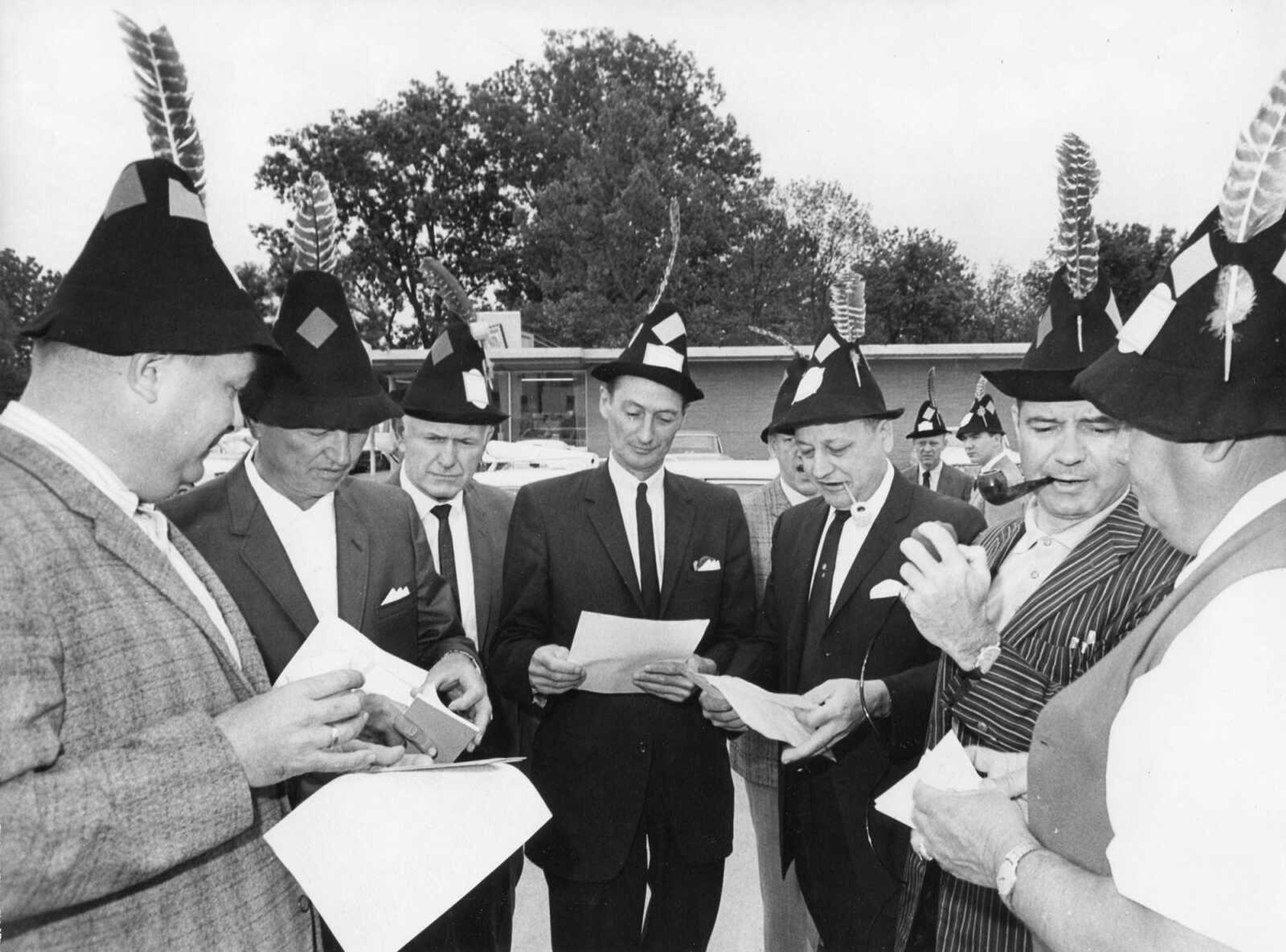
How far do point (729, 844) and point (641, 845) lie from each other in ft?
0.91

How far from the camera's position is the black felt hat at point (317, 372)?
7.80ft

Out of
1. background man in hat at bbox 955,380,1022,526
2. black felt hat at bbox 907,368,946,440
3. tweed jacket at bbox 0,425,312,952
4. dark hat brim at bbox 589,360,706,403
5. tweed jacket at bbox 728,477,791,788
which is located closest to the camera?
tweed jacket at bbox 0,425,312,952

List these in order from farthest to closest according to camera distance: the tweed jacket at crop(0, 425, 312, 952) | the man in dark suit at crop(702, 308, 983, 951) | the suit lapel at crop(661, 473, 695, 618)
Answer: the suit lapel at crop(661, 473, 695, 618)
the man in dark suit at crop(702, 308, 983, 951)
the tweed jacket at crop(0, 425, 312, 952)

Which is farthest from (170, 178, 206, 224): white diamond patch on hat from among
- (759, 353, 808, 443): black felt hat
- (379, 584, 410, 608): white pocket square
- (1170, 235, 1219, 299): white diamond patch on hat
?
(759, 353, 808, 443): black felt hat

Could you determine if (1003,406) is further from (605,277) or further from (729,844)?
(729,844)

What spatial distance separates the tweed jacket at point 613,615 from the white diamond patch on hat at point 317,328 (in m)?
0.82

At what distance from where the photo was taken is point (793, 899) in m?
3.13

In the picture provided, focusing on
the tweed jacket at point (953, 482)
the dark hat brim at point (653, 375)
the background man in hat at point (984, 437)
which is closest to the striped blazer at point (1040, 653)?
the dark hat brim at point (653, 375)

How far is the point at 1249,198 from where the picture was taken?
1301 millimetres

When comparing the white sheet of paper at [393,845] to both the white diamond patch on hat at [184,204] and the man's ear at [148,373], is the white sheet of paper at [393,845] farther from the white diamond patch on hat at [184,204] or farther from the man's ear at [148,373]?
the white diamond patch on hat at [184,204]

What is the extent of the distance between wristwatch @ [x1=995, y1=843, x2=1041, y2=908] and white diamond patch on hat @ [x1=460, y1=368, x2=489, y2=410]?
2631 millimetres

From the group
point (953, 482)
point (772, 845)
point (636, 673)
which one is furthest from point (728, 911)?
point (953, 482)

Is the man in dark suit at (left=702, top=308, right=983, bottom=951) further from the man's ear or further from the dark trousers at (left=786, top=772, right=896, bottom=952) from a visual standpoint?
the man's ear

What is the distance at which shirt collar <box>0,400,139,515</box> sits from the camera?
1337 mm
